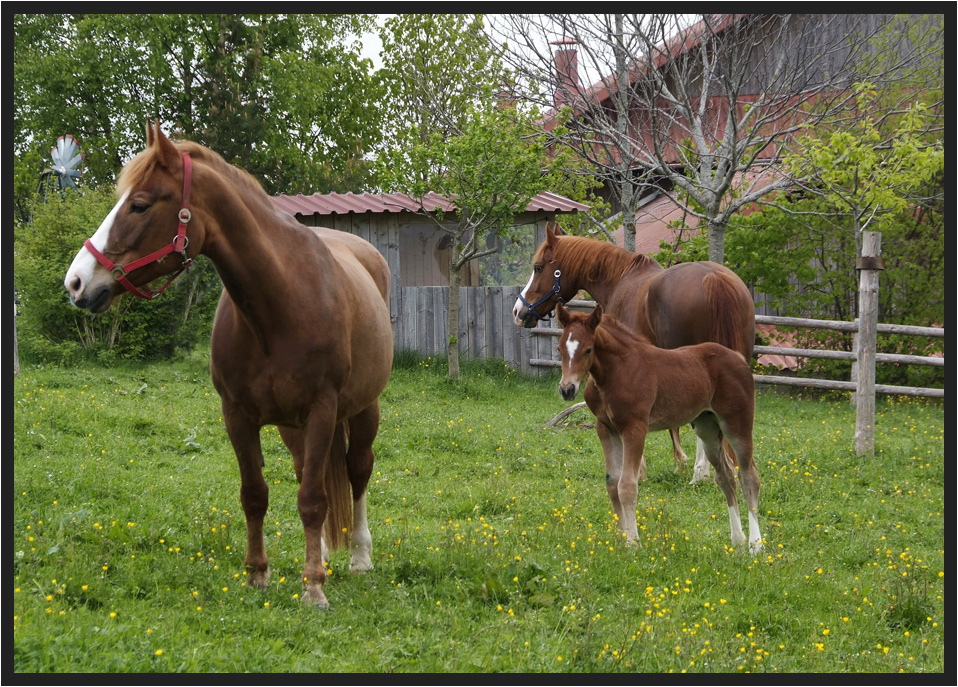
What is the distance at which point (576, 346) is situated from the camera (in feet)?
18.2

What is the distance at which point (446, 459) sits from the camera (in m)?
8.21

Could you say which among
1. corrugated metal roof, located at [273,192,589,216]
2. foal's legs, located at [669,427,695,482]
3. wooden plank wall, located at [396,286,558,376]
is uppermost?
corrugated metal roof, located at [273,192,589,216]

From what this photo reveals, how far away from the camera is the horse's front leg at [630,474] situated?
5516mm

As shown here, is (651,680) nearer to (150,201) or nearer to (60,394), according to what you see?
(150,201)

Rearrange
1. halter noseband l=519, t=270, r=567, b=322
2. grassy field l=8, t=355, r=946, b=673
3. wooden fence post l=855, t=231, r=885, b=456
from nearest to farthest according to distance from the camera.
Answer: grassy field l=8, t=355, r=946, b=673
wooden fence post l=855, t=231, r=885, b=456
halter noseband l=519, t=270, r=567, b=322

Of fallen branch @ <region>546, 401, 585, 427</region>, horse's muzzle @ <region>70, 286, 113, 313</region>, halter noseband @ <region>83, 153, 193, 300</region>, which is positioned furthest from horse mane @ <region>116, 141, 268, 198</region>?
fallen branch @ <region>546, 401, 585, 427</region>

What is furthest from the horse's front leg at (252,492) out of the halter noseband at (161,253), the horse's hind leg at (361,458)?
the halter noseband at (161,253)

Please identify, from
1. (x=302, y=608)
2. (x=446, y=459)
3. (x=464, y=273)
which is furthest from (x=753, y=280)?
(x=302, y=608)

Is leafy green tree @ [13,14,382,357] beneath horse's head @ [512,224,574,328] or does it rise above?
above

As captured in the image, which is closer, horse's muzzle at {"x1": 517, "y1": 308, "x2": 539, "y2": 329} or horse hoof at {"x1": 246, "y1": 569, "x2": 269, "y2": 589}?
horse hoof at {"x1": 246, "y1": 569, "x2": 269, "y2": 589}

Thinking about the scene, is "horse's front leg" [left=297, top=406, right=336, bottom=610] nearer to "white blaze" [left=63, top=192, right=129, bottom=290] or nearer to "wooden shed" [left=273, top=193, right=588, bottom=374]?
"white blaze" [left=63, top=192, right=129, bottom=290]

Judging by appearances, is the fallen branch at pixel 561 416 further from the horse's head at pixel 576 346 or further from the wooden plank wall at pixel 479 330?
the horse's head at pixel 576 346

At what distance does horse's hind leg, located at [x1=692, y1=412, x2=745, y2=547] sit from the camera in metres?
5.74

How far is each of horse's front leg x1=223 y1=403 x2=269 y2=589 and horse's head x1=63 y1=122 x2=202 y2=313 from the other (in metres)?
0.94
